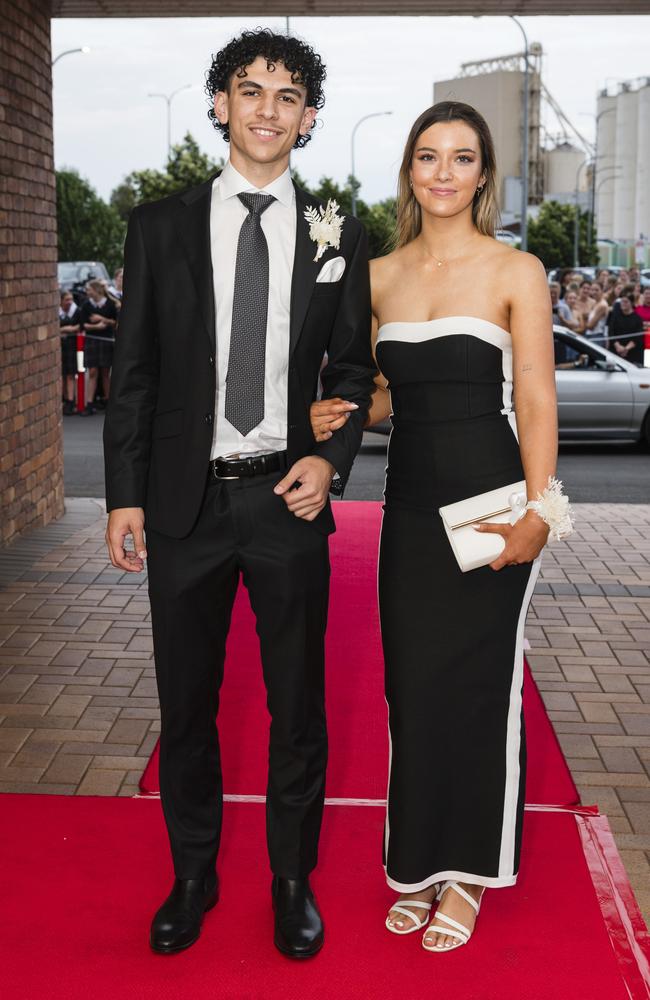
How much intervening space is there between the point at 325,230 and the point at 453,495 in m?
0.76

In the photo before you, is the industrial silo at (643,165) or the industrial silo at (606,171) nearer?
the industrial silo at (643,165)

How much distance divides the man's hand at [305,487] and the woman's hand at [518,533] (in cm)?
43

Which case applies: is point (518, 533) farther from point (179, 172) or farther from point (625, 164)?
point (625, 164)

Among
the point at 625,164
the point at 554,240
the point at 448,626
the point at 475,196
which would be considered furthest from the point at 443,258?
the point at 625,164

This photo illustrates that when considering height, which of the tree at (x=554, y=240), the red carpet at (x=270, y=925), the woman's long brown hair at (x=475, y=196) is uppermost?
the tree at (x=554, y=240)

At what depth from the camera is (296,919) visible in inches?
122

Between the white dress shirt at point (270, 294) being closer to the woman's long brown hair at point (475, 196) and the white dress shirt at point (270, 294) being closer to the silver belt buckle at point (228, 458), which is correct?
the silver belt buckle at point (228, 458)

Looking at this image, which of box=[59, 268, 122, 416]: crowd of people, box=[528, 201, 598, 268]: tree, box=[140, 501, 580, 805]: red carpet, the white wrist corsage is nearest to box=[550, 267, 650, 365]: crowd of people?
box=[59, 268, 122, 416]: crowd of people

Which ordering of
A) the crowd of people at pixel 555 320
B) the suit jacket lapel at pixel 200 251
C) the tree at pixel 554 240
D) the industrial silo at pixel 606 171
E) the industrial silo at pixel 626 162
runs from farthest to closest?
the industrial silo at pixel 606 171
the industrial silo at pixel 626 162
the tree at pixel 554 240
the crowd of people at pixel 555 320
the suit jacket lapel at pixel 200 251

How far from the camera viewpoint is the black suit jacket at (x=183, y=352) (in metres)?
2.92

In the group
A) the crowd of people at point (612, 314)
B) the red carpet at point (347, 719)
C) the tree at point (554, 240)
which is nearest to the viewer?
the red carpet at point (347, 719)

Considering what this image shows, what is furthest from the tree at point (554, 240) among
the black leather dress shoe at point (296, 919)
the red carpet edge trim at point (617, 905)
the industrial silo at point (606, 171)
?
the black leather dress shoe at point (296, 919)

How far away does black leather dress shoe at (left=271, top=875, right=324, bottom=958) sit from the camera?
304 centimetres

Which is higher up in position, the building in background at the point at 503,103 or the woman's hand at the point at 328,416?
the building in background at the point at 503,103
